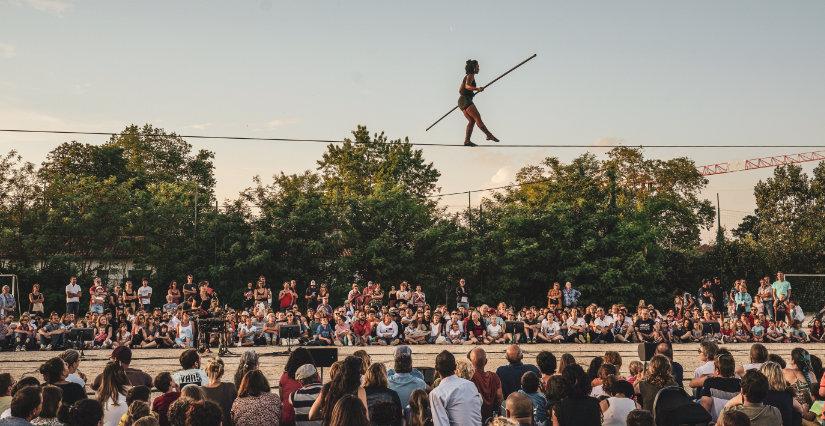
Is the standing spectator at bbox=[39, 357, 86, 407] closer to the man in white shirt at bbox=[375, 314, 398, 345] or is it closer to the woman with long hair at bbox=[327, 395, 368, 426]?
the woman with long hair at bbox=[327, 395, 368, 426]

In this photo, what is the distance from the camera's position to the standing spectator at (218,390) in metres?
5.65

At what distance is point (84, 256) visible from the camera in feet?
91.4

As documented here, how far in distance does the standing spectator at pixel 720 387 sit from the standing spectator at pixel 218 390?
148 inches

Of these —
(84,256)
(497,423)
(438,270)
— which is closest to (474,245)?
(438,270)

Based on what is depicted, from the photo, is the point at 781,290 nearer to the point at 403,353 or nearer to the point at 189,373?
the point at 403,353

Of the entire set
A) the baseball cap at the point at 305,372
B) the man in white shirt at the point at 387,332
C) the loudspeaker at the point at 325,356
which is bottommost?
the man in white shirt at the point at 387,332

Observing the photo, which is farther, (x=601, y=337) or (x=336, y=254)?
(x=336, y=254)

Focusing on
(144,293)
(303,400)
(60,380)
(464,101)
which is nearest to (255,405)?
(303,400)

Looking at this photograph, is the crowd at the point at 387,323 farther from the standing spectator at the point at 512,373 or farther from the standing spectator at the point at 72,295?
the standing spectator at the point at 512,373

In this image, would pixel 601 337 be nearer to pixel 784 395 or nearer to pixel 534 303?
pixel 534 303

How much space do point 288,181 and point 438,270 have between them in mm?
17193

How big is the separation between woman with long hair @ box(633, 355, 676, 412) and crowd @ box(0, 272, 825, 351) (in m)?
11.0

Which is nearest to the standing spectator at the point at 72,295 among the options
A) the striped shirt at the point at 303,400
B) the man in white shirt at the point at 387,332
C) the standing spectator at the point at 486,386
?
the man in white shirt at the point at 387,332

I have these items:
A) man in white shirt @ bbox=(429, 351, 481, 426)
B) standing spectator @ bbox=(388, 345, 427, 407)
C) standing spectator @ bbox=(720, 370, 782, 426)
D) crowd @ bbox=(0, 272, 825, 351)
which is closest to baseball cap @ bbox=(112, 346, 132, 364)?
standing spectator @ bbox=(388, 345, 427, 407)
